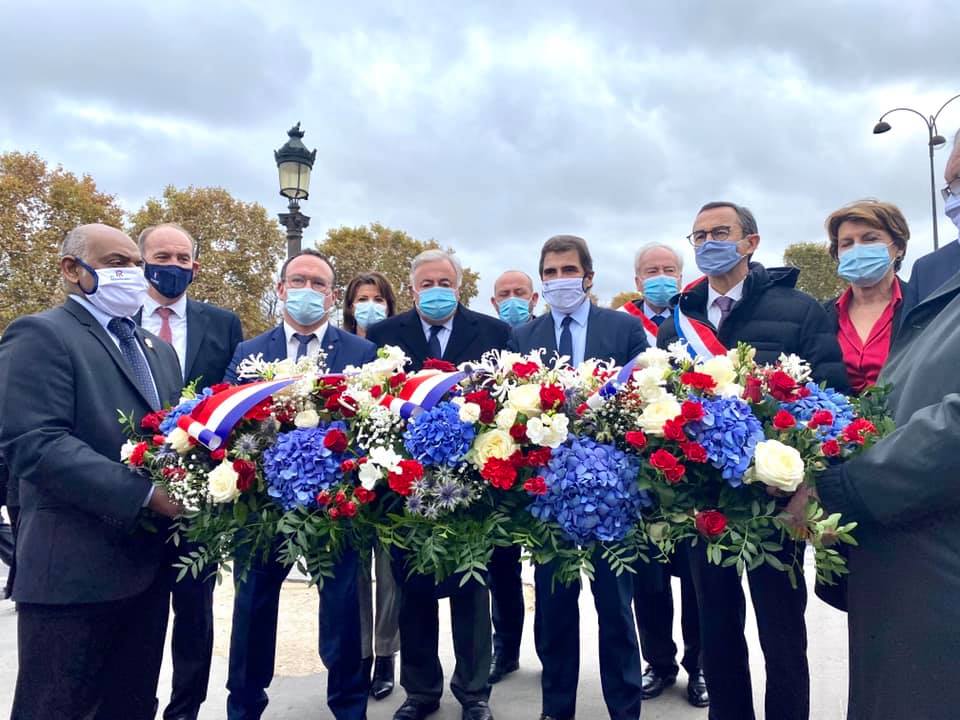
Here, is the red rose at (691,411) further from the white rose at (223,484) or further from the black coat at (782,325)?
the white rose at (223,484)

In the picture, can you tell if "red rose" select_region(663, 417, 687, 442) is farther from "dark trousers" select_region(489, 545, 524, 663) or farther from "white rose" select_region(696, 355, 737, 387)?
"dark trousers" select_region(489, 545, 524, 663)

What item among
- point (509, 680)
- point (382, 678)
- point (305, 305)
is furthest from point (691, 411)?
point (382, 678)

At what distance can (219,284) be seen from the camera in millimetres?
25641

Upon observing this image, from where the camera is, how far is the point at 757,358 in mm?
3074

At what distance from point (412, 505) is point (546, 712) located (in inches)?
66.7

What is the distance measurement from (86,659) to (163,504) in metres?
0.55

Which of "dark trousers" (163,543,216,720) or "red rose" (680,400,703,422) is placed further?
"dark trousers" (163,543,216,720)

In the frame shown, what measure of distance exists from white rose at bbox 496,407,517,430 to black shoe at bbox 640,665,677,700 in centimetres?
221

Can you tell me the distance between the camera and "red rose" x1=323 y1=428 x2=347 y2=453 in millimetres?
2393

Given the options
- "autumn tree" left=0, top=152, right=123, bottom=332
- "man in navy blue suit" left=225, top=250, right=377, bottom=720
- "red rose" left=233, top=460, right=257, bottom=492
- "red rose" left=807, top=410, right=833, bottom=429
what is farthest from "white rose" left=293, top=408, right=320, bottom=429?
"autumn tree" left=0, top=152, right=123, bottom=332

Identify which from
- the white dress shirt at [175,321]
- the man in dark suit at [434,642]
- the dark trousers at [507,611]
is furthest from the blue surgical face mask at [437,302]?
the dark trousers at [507,611]

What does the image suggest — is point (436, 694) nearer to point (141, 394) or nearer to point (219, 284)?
point (141, 394)

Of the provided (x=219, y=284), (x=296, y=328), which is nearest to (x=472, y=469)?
(x=296, y=328)

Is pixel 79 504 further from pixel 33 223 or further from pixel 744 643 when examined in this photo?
pixel 33 223
